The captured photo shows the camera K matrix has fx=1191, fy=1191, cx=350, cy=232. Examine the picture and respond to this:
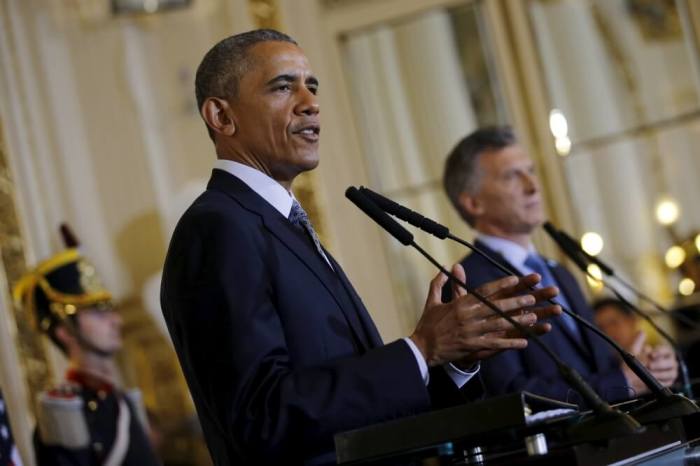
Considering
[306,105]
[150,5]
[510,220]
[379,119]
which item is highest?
[150,5]

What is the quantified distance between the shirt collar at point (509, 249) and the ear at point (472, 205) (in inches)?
2.9

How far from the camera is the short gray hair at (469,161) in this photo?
349cm

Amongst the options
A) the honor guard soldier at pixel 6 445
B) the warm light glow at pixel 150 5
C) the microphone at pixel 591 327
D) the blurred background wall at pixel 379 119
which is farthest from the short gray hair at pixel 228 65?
the warm light glow at pixel 150 5

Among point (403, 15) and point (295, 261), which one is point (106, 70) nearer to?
point (403, 15)

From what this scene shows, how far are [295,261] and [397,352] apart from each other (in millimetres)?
277

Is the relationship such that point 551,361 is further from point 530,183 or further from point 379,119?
point 379,119

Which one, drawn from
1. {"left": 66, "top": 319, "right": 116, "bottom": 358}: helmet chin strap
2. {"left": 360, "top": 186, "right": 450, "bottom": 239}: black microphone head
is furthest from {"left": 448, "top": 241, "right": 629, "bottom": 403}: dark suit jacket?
{"left": 66, "top": 319, "right": 116, "bottom": 358}: helmet chin strap

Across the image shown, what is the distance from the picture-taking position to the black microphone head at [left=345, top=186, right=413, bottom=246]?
1.93 meters

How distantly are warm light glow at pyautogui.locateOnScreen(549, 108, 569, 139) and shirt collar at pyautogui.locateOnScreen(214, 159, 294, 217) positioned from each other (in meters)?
3.48

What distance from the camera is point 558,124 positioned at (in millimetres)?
5434

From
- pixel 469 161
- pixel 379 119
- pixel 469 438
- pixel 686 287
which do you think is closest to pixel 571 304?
pixel 469 161

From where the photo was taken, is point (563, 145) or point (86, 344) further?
point (563, 145)

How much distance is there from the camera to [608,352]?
3.29 metres

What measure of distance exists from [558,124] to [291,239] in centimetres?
363
